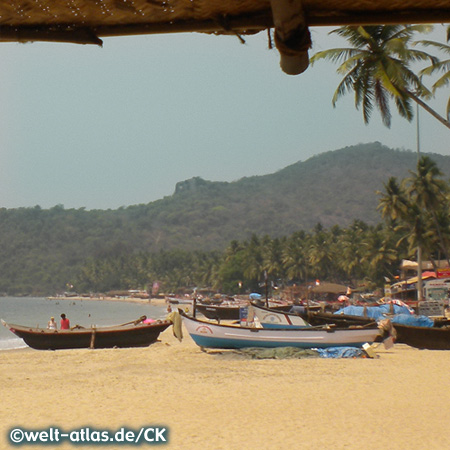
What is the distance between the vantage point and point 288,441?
817 cm

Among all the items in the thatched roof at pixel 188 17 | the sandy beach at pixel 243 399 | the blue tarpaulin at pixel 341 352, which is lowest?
the sandy beach at pixel 243 399

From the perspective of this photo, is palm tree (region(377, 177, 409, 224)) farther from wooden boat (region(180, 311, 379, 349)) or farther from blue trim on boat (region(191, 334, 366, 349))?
blue trim on boat (region(191, 334, 366, 349))

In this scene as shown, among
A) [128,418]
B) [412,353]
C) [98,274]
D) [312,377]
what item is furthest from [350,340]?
[98,274]

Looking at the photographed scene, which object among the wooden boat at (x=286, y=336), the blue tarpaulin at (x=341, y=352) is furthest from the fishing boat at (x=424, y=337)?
the blue tarpaulin at (x=341, y=352)

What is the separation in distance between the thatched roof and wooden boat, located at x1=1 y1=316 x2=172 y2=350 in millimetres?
19151

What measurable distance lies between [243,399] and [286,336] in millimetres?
6390

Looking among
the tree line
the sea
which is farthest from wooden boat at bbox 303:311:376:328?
the sea

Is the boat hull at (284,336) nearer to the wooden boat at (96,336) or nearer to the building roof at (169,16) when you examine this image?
the wooden boat at (96,336)

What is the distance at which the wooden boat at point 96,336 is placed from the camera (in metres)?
20.6

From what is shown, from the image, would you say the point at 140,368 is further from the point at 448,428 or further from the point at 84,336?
the point at 448,428

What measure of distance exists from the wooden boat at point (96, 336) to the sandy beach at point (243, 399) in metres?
3.35

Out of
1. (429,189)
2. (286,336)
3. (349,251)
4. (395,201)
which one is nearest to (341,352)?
(286,336)

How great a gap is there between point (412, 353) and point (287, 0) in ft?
56.9

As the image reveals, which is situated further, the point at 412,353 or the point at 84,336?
the point at 84,336
